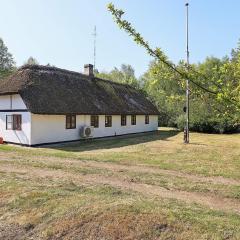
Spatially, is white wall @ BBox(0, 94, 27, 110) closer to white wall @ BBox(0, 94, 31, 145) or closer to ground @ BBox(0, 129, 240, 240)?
white wall @ BBox(0, 94, 31, 145)

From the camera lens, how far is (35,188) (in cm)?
1071

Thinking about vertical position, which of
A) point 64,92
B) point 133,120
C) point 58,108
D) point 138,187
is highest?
point 64,92

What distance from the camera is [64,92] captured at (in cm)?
2778

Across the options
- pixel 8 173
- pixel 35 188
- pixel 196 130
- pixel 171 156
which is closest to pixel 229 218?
pixel 35 188

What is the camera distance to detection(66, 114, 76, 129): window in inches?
1042

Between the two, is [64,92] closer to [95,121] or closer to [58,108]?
[58,108]

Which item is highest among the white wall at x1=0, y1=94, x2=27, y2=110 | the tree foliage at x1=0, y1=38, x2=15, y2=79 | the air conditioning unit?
the tree foliage at x1=0, y1=38, x2=15, y2=79

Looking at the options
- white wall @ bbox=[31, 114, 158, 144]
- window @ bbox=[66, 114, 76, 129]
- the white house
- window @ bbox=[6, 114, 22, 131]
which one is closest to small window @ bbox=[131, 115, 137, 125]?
the white house

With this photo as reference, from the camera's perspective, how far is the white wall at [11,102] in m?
24.1

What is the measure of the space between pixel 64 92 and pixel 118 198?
62.3 feet

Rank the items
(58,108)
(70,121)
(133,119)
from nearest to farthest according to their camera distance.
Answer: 1. (58,108)
2. (70,121)
3. (133,119)

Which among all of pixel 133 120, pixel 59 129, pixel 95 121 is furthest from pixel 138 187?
pixel 133 120

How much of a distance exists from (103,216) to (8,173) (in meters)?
6.19

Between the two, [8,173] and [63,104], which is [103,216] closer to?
[8,173]
